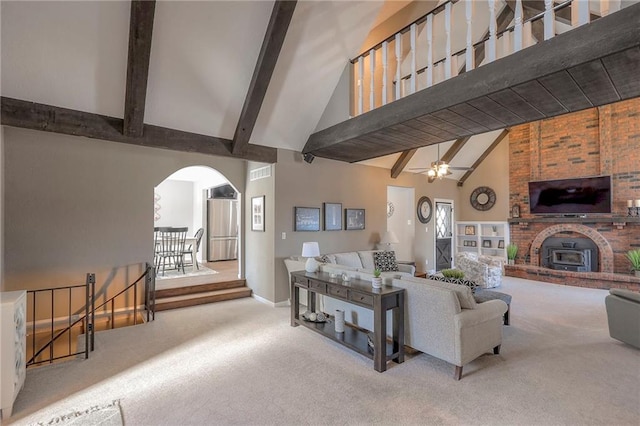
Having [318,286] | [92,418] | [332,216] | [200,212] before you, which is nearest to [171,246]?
[200,212]

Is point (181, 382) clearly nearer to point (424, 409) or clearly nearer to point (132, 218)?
point (424, 409)

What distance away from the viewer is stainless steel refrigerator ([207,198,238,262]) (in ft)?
29.4

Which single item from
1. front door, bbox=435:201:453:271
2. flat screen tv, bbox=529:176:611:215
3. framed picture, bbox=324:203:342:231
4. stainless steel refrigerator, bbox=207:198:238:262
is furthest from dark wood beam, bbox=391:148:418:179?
stainless steel refrigerator, bbox=207:198:238:262

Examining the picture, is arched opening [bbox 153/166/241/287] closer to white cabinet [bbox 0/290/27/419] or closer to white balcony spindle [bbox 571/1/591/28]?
white cabinet [bbox 0/290/27/419]

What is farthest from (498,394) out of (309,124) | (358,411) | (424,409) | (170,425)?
(309,124)

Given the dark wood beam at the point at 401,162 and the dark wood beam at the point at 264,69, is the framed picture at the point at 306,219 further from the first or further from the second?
the dark wood beam at the point at 401,162

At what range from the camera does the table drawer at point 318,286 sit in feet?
12.4

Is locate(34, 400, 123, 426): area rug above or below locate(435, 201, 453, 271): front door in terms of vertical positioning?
below

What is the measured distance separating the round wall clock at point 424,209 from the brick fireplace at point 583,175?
7.11 feet

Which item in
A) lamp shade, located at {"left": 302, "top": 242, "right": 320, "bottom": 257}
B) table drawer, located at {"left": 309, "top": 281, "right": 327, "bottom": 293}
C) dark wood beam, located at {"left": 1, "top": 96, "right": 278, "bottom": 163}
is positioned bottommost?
table drawer, located at {"left": 309, "top": 281, "right": 327, "bottom": 293}

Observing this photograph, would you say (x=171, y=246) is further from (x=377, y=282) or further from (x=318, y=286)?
(x=377, y=282)

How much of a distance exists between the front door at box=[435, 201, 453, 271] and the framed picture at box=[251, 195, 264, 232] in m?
5.41

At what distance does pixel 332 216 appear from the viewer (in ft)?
19.8

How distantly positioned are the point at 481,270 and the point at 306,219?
12.7 feet
